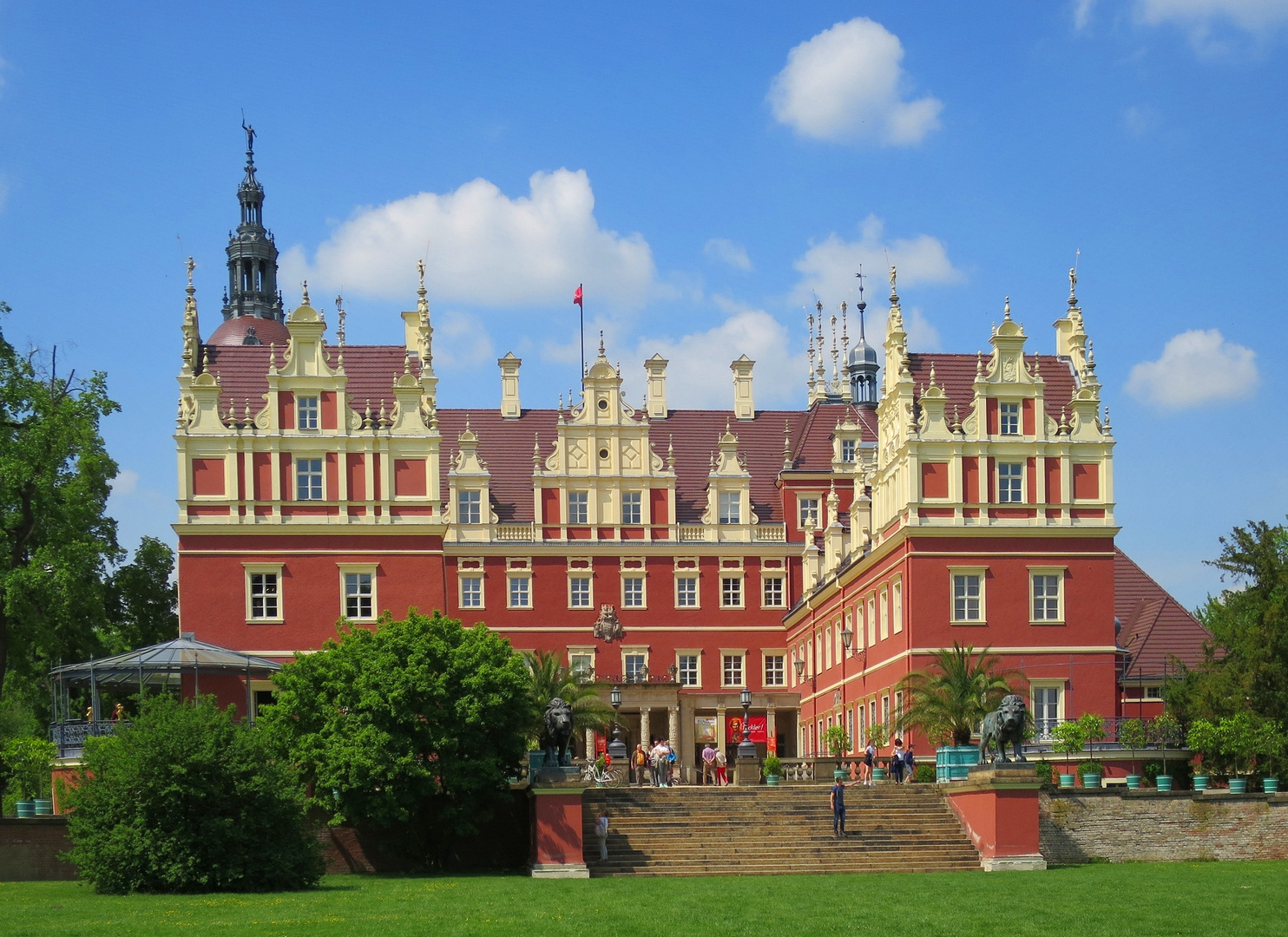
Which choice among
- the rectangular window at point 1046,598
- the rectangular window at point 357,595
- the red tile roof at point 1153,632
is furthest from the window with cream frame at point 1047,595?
the rectangular window at point 357,595

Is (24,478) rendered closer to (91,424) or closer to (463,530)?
(91,424)

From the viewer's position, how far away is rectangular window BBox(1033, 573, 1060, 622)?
55594mm

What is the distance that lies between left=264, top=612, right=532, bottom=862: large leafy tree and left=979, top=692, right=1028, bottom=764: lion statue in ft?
37.5

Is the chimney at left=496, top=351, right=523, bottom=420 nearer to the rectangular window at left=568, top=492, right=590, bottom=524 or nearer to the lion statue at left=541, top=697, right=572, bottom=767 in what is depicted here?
the rectangular window at left=568, top=492, right=590, bottom=524

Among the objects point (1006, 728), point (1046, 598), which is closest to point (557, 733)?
point (1006, 728)

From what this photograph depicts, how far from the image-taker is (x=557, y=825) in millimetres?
40656

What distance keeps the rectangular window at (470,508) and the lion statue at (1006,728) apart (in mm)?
35257

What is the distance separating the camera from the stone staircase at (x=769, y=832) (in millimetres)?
40688

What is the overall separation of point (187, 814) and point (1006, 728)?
Result: 62.0 ft

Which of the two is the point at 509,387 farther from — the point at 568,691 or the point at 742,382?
the point at 568,691

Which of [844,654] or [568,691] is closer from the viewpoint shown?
[568,691]

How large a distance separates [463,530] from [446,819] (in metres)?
31.3

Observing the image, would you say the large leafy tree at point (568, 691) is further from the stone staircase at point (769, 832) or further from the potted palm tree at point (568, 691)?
the stone staircase at point (769, 832)

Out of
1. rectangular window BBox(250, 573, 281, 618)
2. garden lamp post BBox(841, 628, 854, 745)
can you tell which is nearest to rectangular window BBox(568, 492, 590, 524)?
garden lamp post BBox(841, 628, 854, 745)
